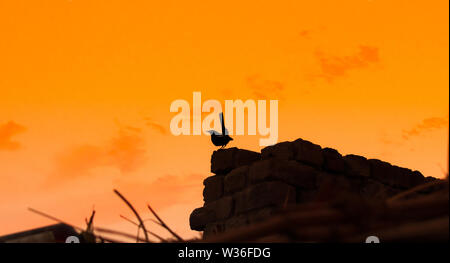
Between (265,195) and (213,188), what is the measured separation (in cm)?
117

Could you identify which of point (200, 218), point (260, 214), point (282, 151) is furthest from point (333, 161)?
point (200, 218)

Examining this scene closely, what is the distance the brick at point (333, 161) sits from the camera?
22.8ft

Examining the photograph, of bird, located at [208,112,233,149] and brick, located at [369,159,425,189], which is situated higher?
bird, located at [208,112,233,149]

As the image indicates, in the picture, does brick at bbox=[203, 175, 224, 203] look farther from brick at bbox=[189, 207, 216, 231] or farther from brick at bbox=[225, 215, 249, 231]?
brick at bbox=[225, 215, 249, 231]

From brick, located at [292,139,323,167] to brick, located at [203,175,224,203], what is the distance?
3.42 feet

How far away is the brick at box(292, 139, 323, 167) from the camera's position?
6.62 m

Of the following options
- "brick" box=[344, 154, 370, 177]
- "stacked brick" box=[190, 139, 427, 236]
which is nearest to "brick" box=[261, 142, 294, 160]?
"stacked brick" box=[190, 139, 427, 236]

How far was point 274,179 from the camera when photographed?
6.27m

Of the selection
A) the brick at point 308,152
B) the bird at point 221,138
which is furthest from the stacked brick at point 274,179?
the bird at point 221,138

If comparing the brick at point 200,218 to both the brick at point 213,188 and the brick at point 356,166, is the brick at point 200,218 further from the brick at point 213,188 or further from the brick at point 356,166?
the brick at point 356,166

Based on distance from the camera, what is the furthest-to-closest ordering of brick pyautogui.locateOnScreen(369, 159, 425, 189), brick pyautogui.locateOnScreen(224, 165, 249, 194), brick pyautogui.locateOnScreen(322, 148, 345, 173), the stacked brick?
brick pyautogui.locateOnScreen(369, 159, 425, 189)
brick pyautogui.locateOnScreen(322, 148, 345, 173)
brick pyautogui.locateOnScreen(224, 165, 249, 194)
the stacked brick
